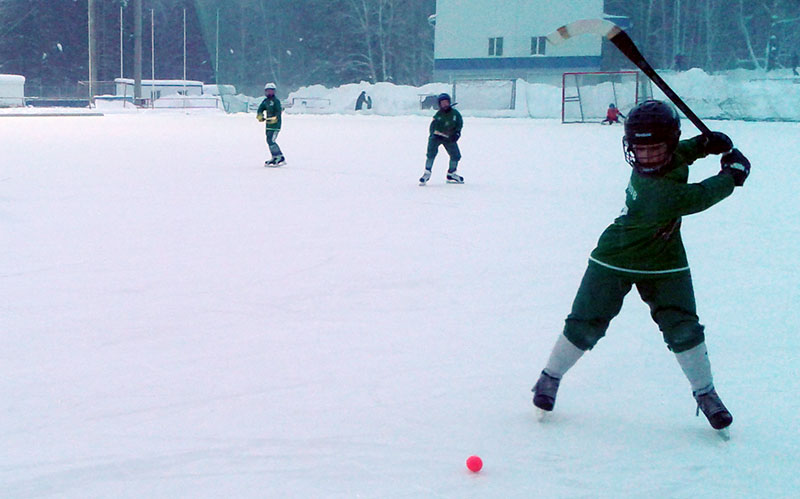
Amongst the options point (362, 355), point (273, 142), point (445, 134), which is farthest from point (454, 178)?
point (362, 355)

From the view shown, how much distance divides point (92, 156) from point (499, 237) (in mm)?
10743

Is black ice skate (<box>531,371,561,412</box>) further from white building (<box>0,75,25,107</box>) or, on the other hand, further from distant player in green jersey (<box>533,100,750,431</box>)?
white building (<box>0,75,25,107</box>)

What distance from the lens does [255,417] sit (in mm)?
3385

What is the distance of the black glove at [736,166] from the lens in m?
3.05

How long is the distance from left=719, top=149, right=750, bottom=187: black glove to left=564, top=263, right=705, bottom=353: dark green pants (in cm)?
38

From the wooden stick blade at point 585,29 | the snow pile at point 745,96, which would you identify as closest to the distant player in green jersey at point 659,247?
the wooden stick blade at point 585,29

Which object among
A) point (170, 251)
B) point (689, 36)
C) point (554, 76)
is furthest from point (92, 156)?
point (689, 36)

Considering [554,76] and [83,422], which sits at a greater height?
[554,76]

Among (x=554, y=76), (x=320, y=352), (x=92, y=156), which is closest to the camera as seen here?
(x=320, y=352)

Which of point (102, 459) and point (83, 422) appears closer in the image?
point (102, 459)

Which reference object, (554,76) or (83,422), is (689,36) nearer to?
(554,76)

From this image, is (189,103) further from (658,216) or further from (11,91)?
(658,216)

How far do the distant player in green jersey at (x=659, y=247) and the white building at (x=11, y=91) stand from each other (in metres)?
43.2

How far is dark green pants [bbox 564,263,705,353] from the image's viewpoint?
3160mm
